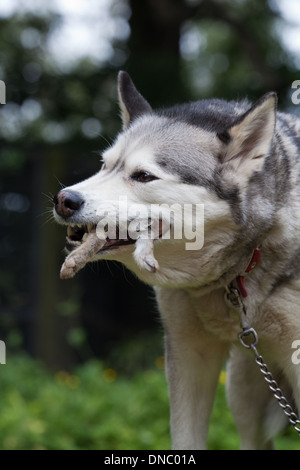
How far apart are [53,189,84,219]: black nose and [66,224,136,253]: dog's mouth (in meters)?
0.12

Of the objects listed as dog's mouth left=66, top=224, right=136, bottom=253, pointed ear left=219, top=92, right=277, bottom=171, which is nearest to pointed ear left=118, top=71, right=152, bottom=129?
pointed ear left=219, top=92, right=277, bottom=171

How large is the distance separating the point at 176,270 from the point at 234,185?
46 centimetres

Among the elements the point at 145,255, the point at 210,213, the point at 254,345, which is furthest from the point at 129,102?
the point at 254,345

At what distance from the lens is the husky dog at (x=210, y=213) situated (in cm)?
278

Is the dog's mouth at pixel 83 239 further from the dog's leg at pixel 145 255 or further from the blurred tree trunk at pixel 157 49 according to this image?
the blurred tree trunk at pixel 157 49

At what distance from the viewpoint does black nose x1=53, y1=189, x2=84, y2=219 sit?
2660 millimetres

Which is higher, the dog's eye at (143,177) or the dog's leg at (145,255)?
the dog's eye at (143,177)

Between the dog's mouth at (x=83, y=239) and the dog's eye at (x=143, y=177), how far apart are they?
25 cm

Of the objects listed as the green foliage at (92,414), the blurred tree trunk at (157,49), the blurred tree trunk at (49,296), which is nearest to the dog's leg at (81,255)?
the green foliage at (92,414)

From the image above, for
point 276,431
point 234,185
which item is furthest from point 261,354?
point 234,185

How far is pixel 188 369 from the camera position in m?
3.45

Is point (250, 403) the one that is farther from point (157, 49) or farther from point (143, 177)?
point (157, 49)
